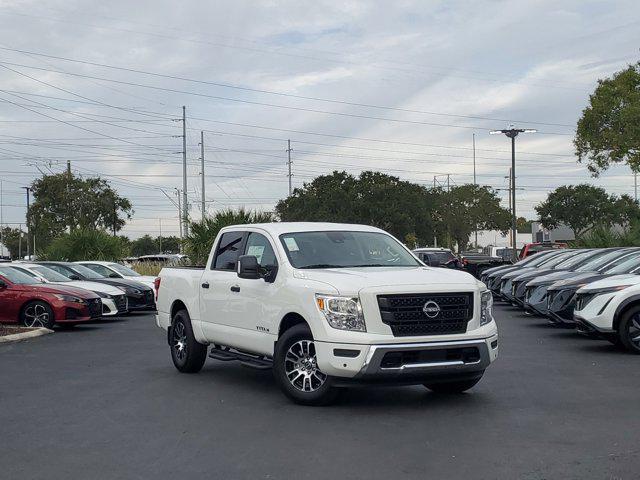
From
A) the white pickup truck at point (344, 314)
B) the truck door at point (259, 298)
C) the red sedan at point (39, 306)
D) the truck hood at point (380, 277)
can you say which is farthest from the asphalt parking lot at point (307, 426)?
the red sedan at point (39, 306)

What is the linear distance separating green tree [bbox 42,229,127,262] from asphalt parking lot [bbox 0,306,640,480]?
1085 inches

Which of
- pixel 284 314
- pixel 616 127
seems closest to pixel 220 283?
pixel 284 314

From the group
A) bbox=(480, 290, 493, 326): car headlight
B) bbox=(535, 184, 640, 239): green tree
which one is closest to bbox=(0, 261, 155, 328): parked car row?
bbox=(480, 290, 493, 326): car headlight

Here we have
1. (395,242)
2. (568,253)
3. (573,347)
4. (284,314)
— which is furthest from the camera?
(568,253)

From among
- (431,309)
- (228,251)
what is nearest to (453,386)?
(431,309)

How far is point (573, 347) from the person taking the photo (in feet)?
47.3

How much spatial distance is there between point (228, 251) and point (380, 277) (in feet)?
9.37

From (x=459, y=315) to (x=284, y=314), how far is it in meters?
1.81

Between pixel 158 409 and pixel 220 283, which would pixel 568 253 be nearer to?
pixel 220 283

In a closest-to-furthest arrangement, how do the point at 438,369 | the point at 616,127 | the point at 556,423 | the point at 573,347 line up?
1. the point at 556,423
2. the point at 438,369
3. the point at 573,347
4. the point at 616,127

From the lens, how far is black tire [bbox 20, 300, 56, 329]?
735 inches

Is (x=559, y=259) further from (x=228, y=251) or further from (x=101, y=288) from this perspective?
(x=228, y=251)

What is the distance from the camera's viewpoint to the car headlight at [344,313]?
8500 millimetres

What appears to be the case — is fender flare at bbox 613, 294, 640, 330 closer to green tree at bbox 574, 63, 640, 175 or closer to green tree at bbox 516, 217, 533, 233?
green tree at bbox 574, 63, 640, 175
